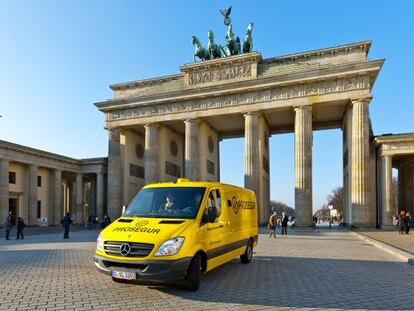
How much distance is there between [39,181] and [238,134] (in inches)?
1008

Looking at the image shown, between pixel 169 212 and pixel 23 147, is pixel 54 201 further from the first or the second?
pixel 169 212

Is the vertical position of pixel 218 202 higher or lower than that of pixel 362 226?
higher

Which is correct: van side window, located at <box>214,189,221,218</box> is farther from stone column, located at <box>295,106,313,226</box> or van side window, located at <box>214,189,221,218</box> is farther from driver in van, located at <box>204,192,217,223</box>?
stone column, located at <box>295,106,313,226</box>

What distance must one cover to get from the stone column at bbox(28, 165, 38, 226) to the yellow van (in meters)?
35.0

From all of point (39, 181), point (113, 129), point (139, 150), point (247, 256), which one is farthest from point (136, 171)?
point (247, 256)

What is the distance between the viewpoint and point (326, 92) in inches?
1292

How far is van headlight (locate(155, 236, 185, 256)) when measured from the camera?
6703 millimetres

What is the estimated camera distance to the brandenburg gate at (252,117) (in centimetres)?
3189

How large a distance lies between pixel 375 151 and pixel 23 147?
35.7 m

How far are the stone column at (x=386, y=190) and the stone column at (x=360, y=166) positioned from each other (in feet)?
4.58

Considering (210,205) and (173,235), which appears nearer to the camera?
(173,235)

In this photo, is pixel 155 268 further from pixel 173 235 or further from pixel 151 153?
pixel 151 153

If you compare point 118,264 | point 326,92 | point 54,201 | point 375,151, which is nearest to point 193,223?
point 118,264

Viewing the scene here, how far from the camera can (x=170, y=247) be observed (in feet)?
22.2
